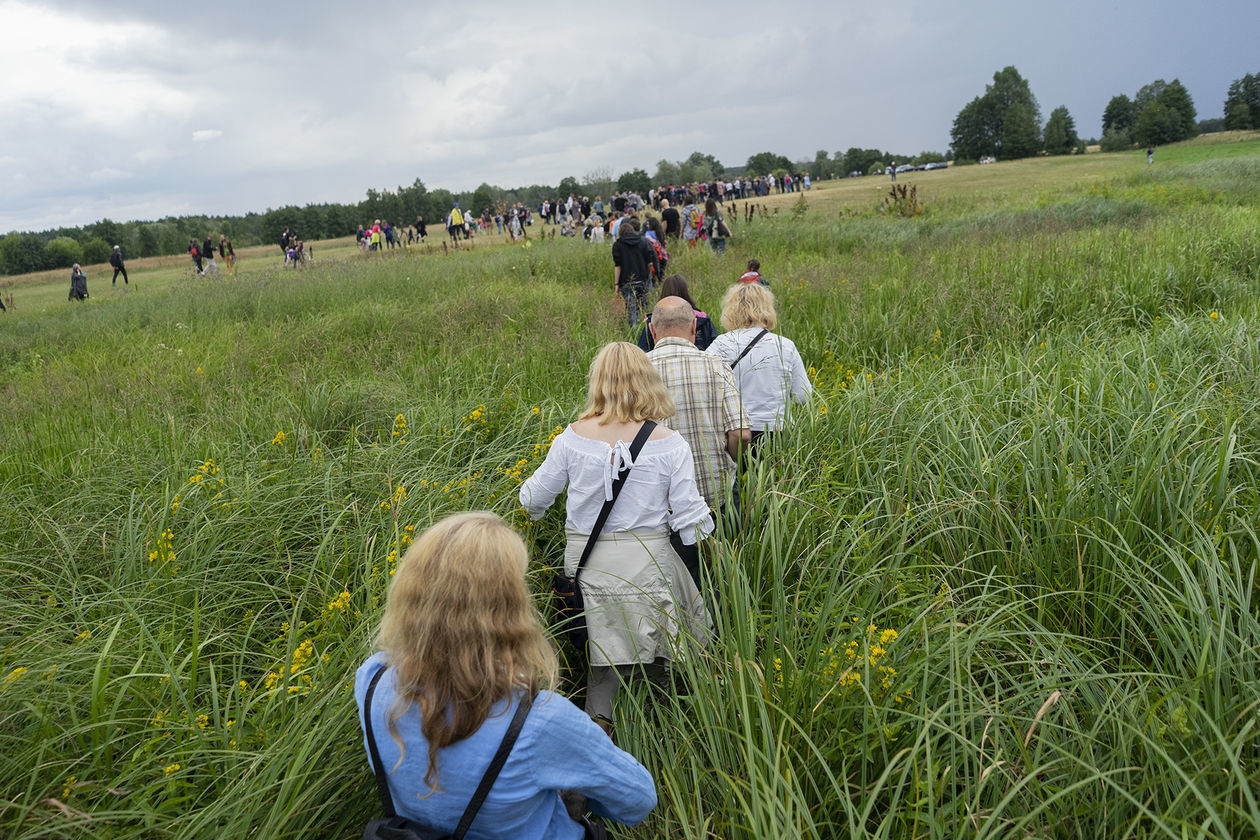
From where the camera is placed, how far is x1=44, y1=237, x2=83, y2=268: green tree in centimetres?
6994

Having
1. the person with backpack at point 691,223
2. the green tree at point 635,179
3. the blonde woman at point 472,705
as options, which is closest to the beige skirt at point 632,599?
the blonde woman at point 472,705

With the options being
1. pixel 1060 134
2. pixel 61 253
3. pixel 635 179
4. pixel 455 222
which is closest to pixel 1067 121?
pixel 1060 134

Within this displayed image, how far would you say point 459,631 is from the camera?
5.29ft

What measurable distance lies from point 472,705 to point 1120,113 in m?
130

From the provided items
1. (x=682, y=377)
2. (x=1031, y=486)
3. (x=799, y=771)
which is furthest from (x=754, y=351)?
(x=799, y=771)

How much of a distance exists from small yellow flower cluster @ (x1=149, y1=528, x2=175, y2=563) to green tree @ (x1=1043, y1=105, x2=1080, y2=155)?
91713 millimetres

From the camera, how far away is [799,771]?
6.91 feet

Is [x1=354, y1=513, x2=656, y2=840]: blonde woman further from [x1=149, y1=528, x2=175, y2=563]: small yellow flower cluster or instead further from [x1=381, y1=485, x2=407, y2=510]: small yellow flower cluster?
[x1=149, y1=528, x2=175, y2=563]: small yellow flower cluster

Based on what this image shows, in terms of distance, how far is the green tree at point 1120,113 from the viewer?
99062mm

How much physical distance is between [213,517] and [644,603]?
2.54 meters

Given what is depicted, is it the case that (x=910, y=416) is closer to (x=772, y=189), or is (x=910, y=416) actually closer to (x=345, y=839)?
(x=345, y=839)

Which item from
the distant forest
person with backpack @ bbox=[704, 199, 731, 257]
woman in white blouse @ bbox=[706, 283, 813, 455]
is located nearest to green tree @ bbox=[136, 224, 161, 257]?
the distant forest

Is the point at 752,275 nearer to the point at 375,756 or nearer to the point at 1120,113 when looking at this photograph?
the point at 375,756

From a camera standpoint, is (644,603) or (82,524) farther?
(82,524)
